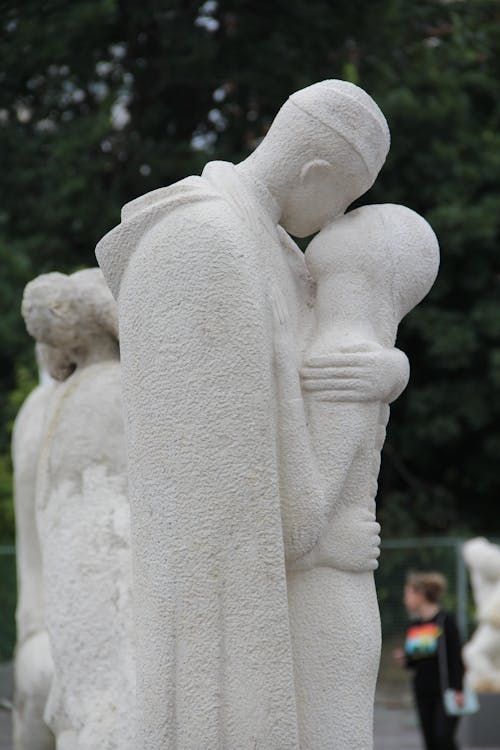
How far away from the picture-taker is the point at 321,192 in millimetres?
4734

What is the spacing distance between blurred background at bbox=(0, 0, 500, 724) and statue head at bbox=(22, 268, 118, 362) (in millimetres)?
12038

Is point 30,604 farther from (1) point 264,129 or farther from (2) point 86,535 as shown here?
(1) point 264,129

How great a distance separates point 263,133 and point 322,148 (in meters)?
16.0

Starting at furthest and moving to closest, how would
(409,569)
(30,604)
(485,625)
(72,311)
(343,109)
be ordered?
(409,569) < (485,625) < (30,604) < (72,311) < (343,109)

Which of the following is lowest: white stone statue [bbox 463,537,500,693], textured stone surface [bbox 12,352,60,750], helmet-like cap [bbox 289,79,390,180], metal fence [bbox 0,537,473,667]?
metal fence [bbox 0,537,473,667]

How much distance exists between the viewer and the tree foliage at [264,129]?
64.1 feet

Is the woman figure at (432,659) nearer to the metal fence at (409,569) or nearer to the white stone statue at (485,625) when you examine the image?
the white stone statue at (485,625)

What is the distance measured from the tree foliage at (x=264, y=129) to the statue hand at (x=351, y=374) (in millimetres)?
13922

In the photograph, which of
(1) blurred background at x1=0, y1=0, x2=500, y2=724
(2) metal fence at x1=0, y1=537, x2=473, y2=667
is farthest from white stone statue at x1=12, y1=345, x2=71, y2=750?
(2) metal fence at x1=0, y1=537, x2=473, y2=667

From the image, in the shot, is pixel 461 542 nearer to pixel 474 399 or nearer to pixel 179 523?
pixel 474 399

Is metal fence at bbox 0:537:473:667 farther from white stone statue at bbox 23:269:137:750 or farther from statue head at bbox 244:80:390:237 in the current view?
statue head at bbox 244:80:390:237

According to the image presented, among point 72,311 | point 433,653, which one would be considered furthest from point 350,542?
point 433,653

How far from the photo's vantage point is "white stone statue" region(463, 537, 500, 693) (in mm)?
14850

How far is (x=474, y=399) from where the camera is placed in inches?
860
